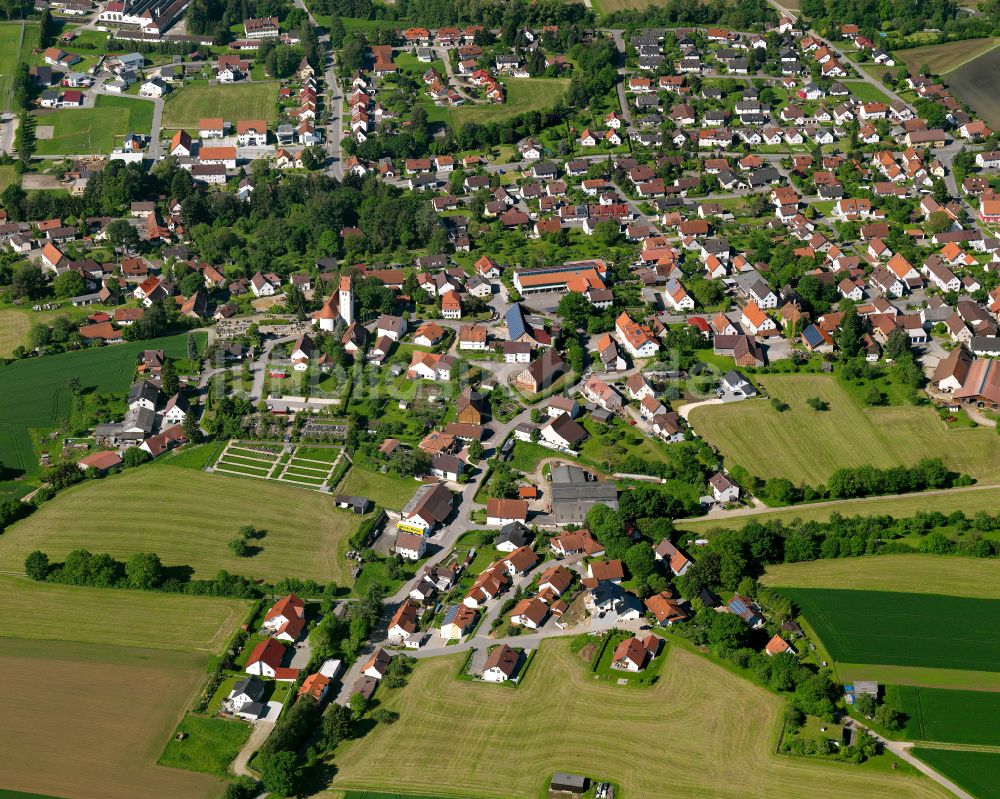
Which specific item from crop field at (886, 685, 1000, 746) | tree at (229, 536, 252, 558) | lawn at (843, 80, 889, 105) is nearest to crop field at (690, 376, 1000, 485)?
crop field at (886, 685, 1000, 746)

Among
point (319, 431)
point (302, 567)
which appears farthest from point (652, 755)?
point (319, 431)

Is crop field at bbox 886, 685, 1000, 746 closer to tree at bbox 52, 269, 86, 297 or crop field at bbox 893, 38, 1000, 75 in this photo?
tree at bbox 52, 269, 86, 297

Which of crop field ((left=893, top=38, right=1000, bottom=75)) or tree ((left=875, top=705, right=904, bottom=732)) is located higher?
crop field ((left=893, top=38, right=1000, bottom=75))

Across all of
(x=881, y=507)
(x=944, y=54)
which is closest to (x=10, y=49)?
(x=944, y=54)

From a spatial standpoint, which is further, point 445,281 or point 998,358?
point 445,281

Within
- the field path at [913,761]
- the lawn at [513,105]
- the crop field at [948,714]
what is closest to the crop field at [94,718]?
the field path at [913,761]

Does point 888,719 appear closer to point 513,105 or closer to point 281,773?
point 281,773

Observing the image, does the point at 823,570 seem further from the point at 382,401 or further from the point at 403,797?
the point at 382,401
